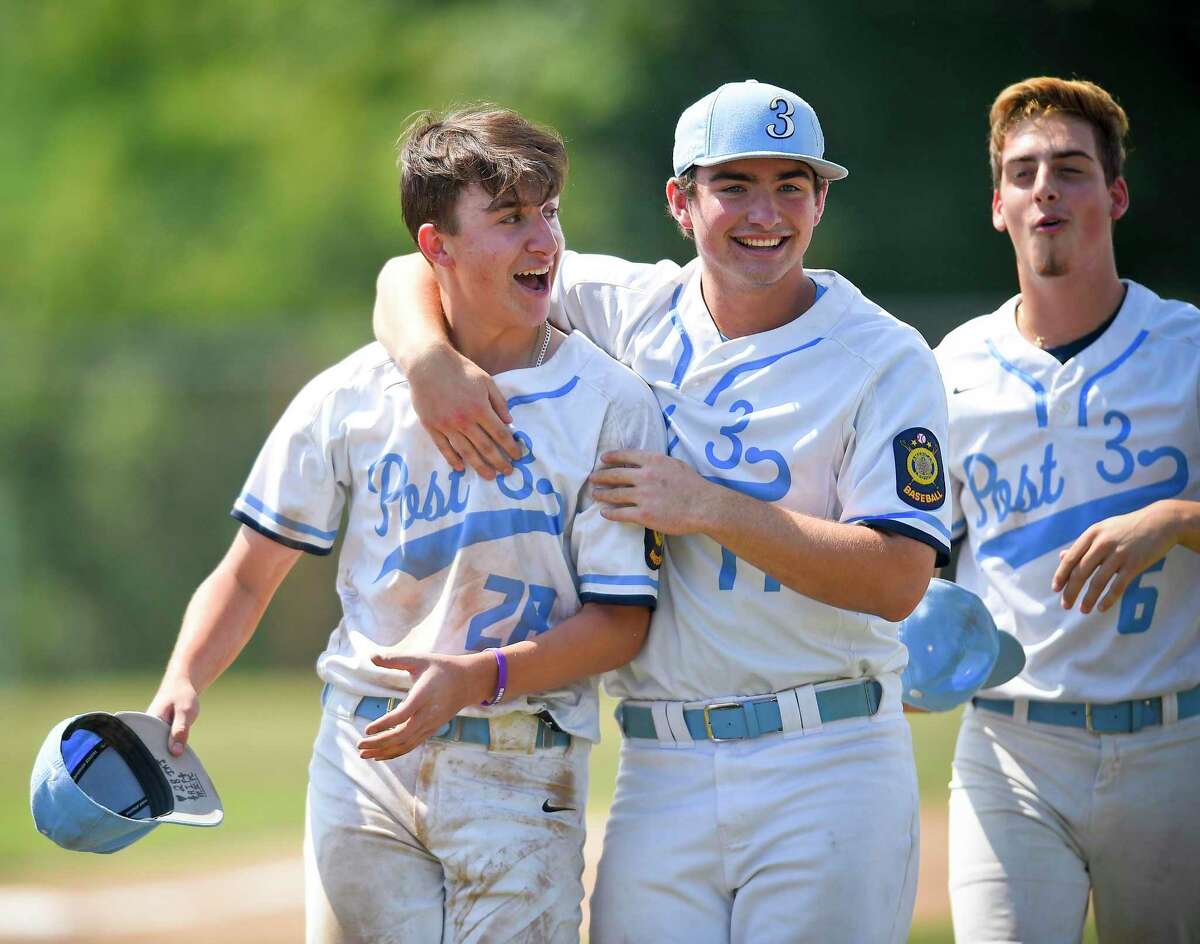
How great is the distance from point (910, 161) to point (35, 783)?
1448 cm

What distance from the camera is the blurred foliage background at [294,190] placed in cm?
1522

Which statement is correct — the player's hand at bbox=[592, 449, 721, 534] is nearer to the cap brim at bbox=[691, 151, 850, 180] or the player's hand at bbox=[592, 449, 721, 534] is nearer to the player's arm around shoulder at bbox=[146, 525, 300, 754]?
the cap brim at bbox=[691, 151, 850, 180]

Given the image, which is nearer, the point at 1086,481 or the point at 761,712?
the point at 761,712

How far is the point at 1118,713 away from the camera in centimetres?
389

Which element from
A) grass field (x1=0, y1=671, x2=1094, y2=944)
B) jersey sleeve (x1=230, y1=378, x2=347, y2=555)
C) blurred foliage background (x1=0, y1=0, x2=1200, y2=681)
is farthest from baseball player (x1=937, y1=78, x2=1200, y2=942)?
blurred foliage background (x1=0, y1=0, x2=1200, y2=681)

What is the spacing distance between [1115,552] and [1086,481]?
0.37 m

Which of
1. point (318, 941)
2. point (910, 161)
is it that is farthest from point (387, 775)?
point (910, 161)

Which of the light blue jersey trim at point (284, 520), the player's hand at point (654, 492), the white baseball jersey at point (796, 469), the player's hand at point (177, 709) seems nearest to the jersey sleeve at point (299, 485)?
the light blue jersey trim at point (284, 520)

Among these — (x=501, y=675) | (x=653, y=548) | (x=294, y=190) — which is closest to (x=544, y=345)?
(x=653, y=548)

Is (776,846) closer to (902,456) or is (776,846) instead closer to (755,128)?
(902,456)

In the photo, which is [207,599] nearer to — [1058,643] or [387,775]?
[387,775]

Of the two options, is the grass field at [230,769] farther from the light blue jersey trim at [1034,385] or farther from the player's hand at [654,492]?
the player's hand at [654,492]

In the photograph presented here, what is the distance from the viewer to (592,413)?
3.45 meters

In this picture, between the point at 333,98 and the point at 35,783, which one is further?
the point at 333,98
